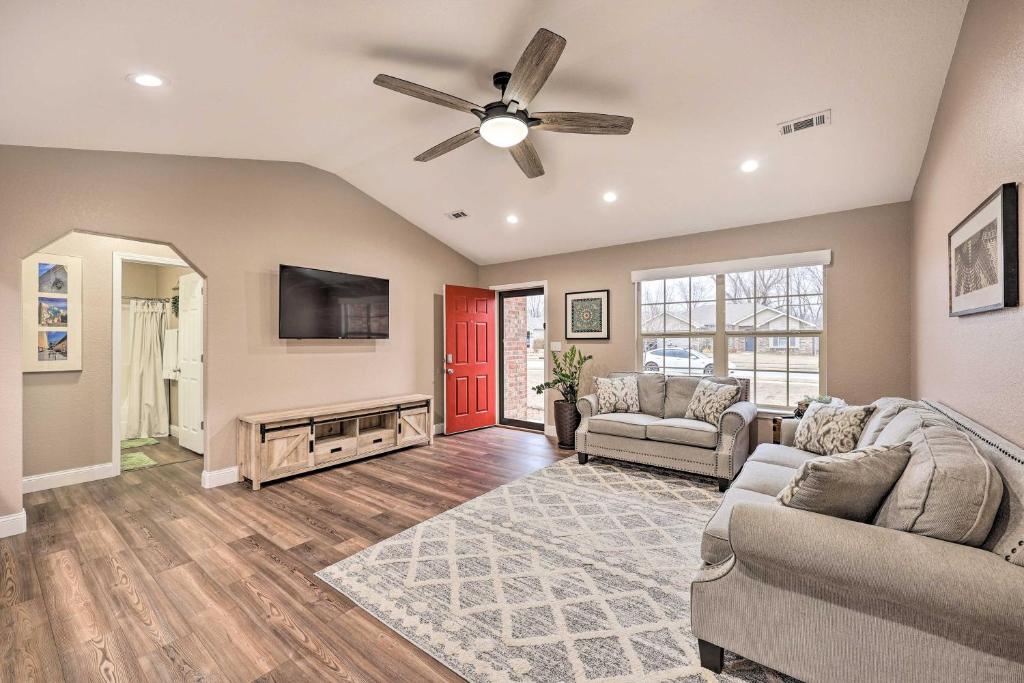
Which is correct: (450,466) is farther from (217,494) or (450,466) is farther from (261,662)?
(261,662)

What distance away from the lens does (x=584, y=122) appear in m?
2.45

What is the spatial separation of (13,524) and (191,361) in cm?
229

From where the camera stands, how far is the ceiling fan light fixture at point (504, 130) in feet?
7.85

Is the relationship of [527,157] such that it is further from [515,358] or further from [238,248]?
[515,358]

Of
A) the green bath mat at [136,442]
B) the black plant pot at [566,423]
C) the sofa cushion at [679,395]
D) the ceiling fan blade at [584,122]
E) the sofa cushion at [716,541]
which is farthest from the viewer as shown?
the black plant pot at [566,423]

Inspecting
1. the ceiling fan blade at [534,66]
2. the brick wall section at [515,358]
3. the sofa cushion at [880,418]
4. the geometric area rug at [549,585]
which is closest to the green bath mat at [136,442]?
the geometric area rug at [549,585]

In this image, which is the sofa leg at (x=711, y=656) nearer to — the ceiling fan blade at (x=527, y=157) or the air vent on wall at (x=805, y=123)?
the ceiling fan blade at (x=527, y=157)

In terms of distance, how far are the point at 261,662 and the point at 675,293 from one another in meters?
4.65

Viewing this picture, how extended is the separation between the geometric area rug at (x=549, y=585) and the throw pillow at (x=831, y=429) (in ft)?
2.67

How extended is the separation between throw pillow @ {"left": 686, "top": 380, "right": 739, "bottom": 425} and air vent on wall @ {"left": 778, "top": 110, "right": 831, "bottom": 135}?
7.11ft

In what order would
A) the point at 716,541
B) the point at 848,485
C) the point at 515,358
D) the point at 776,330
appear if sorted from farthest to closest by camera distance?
the point at 515,358
the point at 776,330
the point at 716,541
the point at 848,485

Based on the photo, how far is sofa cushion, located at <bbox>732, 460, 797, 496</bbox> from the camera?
7.44ft

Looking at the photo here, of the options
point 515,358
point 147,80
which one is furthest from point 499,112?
point 515,358

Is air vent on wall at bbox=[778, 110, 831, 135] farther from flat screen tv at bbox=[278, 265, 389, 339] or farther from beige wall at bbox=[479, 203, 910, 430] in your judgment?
flat screen tv at bbox=[278, 265, 389, 339]
